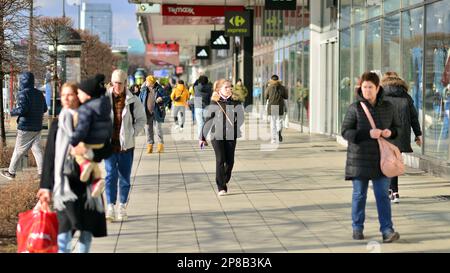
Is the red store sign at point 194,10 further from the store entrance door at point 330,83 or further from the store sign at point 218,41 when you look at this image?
the store entrance door at point 330,83

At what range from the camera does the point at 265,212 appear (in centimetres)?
1092

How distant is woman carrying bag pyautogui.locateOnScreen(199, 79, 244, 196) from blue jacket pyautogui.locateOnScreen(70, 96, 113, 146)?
17.9 ft

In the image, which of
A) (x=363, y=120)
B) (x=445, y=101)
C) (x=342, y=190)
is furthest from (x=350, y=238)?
(x=445, y=101)

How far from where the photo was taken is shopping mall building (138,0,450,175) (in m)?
15.1

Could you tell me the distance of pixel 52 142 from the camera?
6957mm

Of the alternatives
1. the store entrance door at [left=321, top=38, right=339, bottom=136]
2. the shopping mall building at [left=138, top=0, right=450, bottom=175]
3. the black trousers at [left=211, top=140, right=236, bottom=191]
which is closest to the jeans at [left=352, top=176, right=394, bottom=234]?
the black trousers at [left=211, top=140, right=236, bottom=191]

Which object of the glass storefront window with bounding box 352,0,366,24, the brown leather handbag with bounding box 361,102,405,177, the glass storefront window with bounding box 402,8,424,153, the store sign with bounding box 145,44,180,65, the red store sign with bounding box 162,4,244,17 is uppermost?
the store sign with bounding box 145,44,180,65

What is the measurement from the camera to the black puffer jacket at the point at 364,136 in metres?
8.91

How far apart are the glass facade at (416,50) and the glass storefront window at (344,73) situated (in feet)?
1.91

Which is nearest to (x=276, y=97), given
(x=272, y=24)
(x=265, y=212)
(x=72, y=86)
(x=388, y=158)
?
(x=265, y=212)

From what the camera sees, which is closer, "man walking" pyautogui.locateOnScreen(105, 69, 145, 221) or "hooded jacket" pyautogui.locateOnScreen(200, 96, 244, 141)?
"man walking" pyautogui.locateOnScreen(105, 69, 145, 221)

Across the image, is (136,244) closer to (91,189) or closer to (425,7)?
(91,189)

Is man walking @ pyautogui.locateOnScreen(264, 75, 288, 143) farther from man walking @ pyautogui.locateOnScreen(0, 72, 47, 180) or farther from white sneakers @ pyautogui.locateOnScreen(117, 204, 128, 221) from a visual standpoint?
white sneakers @ pyautogui.locateOnScreen(117, 204, 128, 221)

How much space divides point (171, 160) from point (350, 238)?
31.2 feet
